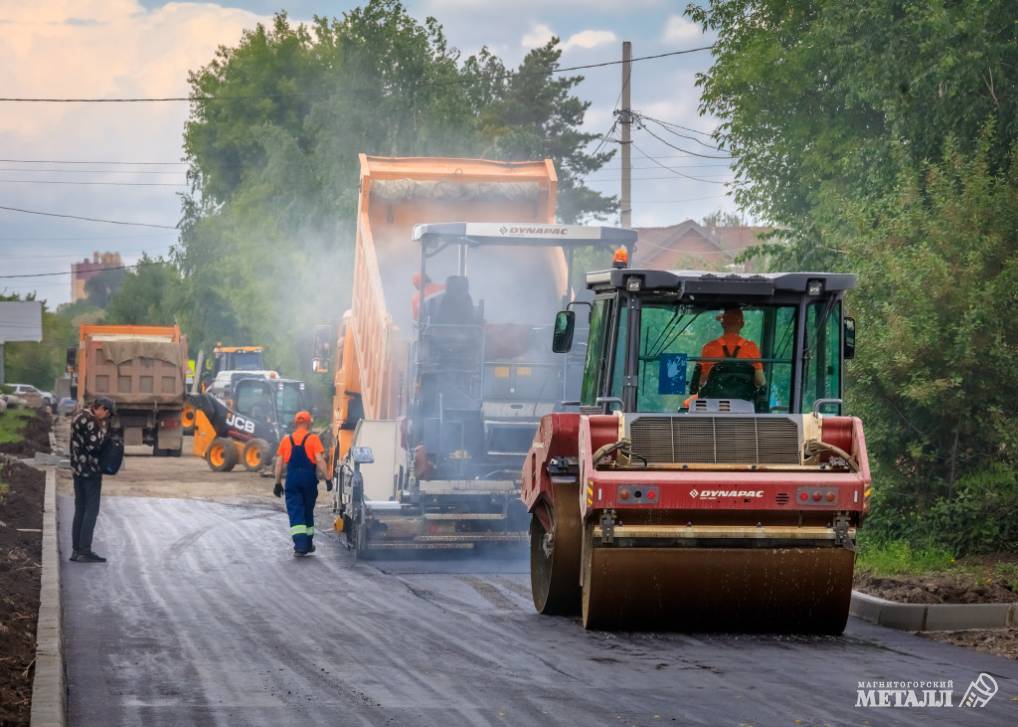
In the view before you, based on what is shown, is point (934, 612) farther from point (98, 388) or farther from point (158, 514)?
point (98, 388)

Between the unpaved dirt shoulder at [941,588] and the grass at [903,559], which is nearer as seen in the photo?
the unpaved dirt shoulder at [941,588]

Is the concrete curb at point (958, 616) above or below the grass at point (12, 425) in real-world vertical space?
below

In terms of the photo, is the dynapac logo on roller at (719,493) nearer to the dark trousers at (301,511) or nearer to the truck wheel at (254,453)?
the dark trousers at (301,511)

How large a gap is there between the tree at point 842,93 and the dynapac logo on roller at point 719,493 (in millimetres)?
7236

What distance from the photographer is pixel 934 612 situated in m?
10.9

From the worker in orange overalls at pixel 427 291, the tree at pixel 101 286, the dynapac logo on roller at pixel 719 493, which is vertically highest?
the tree at pixel 101 286

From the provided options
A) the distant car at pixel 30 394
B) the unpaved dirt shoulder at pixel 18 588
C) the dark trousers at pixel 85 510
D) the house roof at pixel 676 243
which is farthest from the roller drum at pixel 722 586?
the house roof at pixel 676 243

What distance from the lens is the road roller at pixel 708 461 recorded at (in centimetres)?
995

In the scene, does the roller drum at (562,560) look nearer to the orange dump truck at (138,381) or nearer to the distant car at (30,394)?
the orange dump truck at (138,381)

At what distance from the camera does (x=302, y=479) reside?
16.6 meters

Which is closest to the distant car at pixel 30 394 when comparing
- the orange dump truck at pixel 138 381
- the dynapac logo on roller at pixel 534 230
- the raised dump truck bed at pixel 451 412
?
the orange dump truck at pixel 138 381

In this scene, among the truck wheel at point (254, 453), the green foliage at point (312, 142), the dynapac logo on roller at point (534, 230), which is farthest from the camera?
the green foliage at point (312, 142)

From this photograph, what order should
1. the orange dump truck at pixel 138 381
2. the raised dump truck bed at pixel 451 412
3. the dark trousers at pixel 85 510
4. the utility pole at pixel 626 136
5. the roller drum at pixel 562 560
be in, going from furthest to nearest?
the orange dump truck at pixel 138 381 < the utility pole at pixel 626 136 < the raised dump truck bed at pixel 451 412 < the dark trousers at pixel 85 510 < the roller drum at pixel 562 560

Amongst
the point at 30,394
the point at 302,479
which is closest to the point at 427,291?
the point at 302,479
